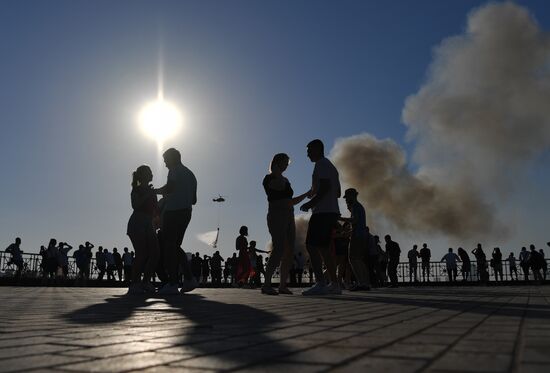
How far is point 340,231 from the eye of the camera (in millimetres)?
11289

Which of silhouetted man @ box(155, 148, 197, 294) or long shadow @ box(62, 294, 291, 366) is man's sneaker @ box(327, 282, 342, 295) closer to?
silhouetted man @ box(155, 148, 197, 294)

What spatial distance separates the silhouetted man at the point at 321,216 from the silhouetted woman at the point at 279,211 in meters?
0.34

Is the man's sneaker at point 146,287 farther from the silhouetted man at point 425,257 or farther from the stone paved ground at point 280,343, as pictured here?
the silhouetted man at point 425,257

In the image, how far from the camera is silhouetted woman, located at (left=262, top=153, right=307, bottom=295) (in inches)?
296

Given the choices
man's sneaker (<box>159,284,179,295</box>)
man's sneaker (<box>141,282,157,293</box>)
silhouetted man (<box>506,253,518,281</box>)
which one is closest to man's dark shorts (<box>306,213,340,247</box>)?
man's sneaker (<box>159,284,179,295</box>)

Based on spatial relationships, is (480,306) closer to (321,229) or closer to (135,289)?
(321,229)

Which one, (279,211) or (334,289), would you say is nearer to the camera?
(279,211)

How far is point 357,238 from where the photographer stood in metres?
9.26

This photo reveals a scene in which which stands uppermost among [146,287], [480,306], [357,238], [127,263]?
[357,238]

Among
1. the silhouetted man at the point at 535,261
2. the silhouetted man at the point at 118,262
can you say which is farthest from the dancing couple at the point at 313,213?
the silhouetted man at the point at 535,261

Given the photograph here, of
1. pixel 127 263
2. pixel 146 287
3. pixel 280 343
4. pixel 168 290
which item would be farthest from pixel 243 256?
pixel 280 343

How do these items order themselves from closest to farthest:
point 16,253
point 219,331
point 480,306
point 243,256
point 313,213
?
point 219,331
point 480,306
point 313,213
point 243,256
point 16,253

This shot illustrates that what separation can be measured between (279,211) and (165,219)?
1.67 meters

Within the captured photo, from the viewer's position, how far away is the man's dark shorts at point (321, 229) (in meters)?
7.23
